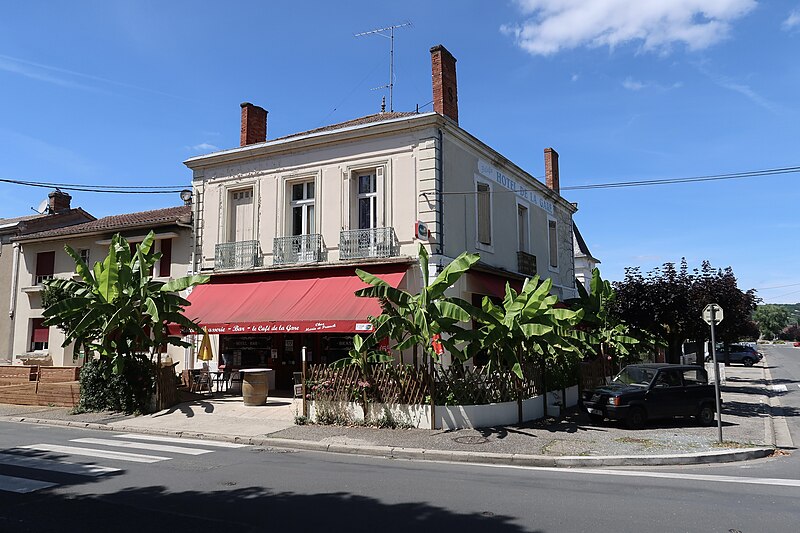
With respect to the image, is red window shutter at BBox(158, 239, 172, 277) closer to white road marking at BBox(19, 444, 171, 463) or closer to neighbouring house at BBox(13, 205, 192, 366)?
neighbouring house at BBox(13, 205, 192, 366)

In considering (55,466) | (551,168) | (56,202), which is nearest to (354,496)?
(55,466)

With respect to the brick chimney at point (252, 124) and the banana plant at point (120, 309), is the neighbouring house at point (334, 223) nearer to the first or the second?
the brick chimney at point (252, 124)

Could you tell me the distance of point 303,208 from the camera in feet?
63.1

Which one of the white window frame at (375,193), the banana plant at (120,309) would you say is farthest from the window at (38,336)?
the white window frame at (375,193)

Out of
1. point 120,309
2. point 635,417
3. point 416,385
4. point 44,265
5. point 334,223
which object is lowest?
point 635,417

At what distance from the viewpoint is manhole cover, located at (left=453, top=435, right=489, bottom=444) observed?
11.6 metres

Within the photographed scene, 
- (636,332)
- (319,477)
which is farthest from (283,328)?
(636,332)

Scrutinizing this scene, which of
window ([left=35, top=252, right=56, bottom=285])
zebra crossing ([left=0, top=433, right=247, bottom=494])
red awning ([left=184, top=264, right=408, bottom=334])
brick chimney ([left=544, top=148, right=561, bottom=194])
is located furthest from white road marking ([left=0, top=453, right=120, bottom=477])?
brick chimney ([left=544, top=148, right=561, bottom=194])

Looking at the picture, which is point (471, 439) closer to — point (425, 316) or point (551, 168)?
point (425, 316)

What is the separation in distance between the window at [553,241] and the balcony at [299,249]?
1159 cm

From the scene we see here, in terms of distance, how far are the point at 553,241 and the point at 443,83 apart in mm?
10744

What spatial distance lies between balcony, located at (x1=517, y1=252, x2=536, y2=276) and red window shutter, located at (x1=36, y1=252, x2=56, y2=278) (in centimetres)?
1966

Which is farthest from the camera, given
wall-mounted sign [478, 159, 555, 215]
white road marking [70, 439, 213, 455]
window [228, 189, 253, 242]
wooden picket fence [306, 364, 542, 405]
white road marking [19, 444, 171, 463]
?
window [228, 189, 253, 242]

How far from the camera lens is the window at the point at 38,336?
2523 cm
